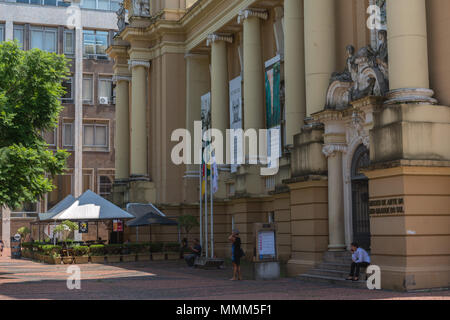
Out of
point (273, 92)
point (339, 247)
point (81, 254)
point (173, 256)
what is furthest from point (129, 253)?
point (339, 247)

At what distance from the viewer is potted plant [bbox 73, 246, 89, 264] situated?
1356 inches

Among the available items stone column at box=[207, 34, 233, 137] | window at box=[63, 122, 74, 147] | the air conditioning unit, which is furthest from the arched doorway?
the air conditioning unit

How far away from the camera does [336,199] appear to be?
74.2 ft

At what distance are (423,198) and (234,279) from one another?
7.64 metres

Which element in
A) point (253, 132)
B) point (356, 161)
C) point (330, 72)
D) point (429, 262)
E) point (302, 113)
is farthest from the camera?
point (253, 132)

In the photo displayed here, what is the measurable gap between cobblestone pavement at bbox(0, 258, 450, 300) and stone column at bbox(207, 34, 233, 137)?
1072 cm

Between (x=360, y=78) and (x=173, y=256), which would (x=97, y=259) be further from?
(x=360, y=78)

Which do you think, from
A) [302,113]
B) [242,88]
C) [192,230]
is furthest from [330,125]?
[192,230]

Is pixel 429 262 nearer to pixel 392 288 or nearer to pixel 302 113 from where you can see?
pixel 392 288

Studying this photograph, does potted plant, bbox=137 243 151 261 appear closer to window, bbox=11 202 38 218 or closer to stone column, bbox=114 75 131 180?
stone column, bbox=114 75 131 180

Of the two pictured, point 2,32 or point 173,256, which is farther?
point 2,32

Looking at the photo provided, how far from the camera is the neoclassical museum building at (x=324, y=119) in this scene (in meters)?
18.2

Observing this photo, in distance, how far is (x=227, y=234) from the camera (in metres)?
36.8

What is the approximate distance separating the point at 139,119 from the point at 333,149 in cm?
2295
